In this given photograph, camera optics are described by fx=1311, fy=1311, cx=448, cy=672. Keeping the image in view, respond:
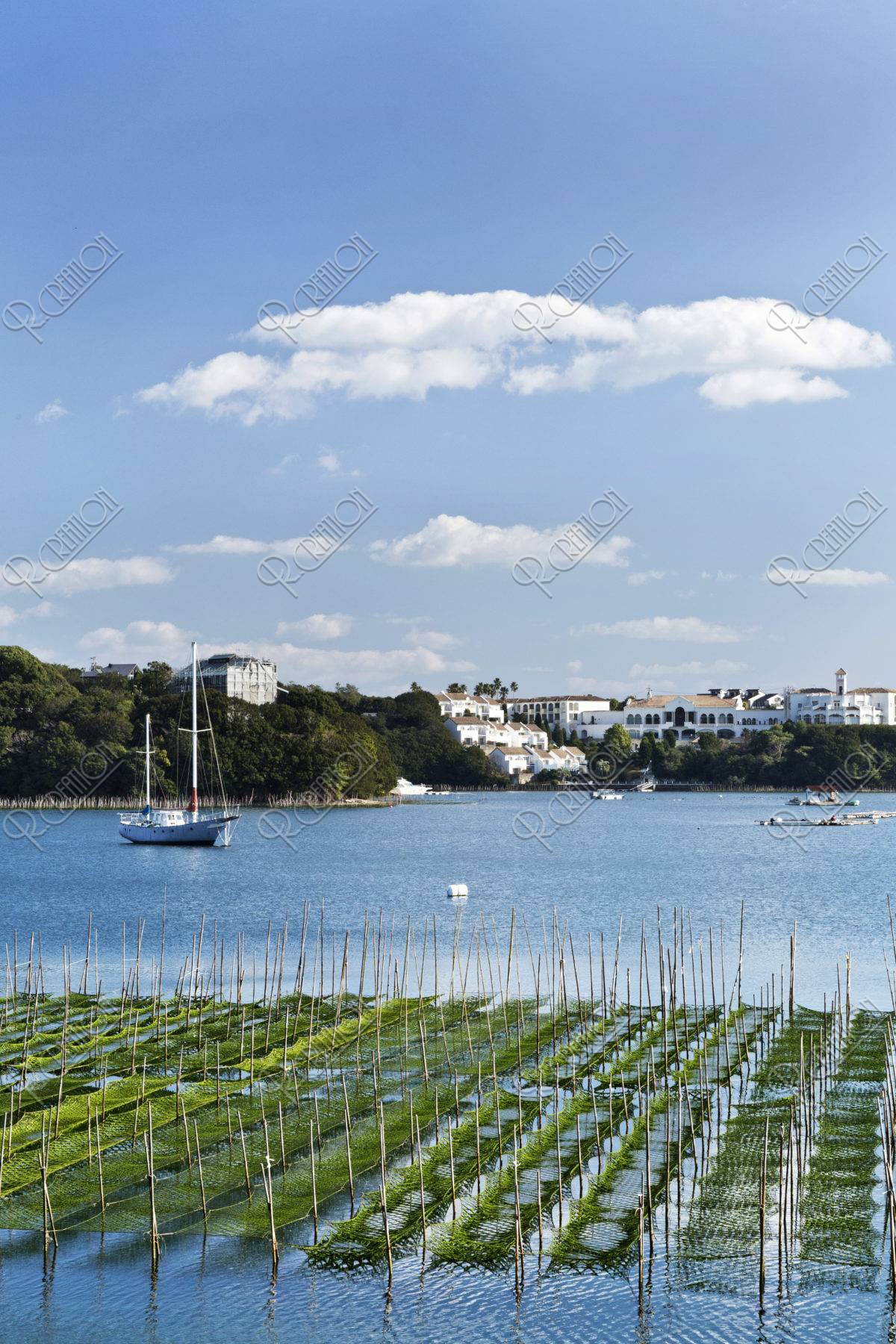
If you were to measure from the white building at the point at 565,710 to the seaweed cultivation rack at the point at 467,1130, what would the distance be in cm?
14869

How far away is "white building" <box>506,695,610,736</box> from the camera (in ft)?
560

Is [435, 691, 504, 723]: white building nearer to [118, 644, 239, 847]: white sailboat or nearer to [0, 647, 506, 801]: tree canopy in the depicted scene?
[0, 647, 506, 801]: tree canopy

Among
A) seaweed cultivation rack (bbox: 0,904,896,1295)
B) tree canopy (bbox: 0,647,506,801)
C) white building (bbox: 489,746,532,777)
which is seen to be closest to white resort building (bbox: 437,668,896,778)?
white building (bbox: 489,746,532,777)

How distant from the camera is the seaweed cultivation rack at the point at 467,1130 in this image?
11289mm

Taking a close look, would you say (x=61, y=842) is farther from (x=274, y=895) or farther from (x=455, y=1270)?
(x=455, y=1270)

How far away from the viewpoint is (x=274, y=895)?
42500mm

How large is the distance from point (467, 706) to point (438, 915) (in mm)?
129238

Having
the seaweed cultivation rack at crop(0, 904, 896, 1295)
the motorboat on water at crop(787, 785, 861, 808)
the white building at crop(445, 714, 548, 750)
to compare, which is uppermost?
the white building at crop(445, 714, 548, 750)

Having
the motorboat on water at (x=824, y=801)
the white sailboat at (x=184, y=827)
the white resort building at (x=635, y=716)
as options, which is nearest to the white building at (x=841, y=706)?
the white resort building at (x=635, y=716)

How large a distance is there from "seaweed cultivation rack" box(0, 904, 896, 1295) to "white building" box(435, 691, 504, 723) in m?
138

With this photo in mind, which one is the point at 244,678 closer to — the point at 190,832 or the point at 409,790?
the point at 409,790

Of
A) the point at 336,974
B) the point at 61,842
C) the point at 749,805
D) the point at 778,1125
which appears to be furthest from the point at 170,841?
the point at 749,805

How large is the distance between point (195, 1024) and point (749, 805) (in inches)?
3522

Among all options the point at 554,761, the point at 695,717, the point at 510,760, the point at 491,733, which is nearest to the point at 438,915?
the point at 510,760
